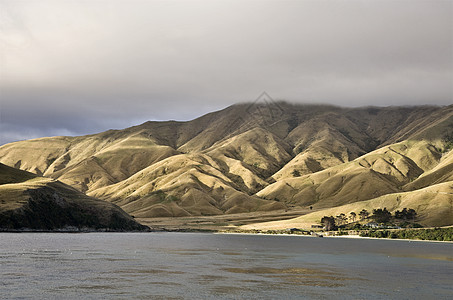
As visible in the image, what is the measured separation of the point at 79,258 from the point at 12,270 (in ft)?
79.3

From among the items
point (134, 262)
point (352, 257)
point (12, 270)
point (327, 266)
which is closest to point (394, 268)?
point (327, 266)

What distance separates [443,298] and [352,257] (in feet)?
197

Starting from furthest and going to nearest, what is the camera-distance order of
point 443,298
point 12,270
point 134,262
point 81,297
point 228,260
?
1. point 228,260
2. point 134,262
3. point 12,270
4. point 443,298
5. point 81,297

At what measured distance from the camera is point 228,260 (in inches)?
4301

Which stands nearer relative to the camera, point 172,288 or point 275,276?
point 172,288

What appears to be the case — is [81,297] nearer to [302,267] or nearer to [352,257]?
[302,267]

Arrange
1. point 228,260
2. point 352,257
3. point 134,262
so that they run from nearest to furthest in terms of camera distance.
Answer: point 134,262 < point 228,260 < point 352,257

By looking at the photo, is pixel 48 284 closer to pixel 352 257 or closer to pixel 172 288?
pixel 172 288

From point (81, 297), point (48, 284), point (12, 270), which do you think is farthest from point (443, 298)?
point (12, 270)

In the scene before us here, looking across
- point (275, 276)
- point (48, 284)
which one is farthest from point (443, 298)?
point (48, 284)

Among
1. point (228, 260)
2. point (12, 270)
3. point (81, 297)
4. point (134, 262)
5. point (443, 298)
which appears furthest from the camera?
point (228, 260)

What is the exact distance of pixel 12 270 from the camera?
8031cm

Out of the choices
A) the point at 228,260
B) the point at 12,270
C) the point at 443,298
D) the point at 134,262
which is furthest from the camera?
the point at 228,260

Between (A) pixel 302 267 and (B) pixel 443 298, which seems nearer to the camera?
(B) pixel 443 298
